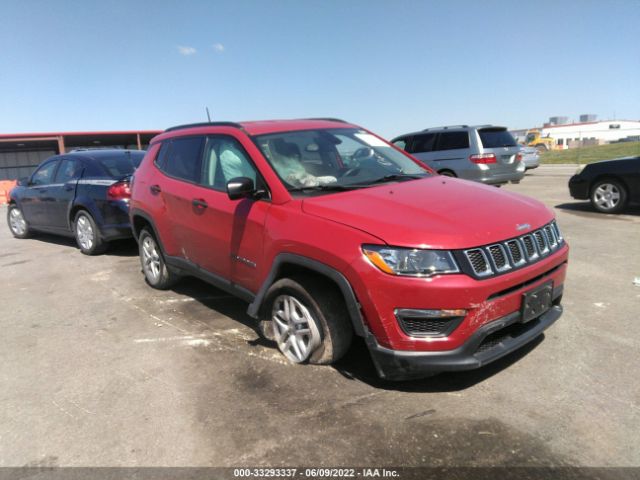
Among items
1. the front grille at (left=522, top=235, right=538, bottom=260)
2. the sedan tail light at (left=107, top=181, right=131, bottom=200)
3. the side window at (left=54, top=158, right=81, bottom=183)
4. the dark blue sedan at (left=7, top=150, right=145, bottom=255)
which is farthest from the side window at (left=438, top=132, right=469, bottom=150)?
the front grille at (left=522, top=235, right=538, bottom=260)

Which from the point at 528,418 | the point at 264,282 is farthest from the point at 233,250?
the point at 528,418

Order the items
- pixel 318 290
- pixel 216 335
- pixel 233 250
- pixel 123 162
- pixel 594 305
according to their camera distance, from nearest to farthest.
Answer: pixel 318 290 < pixel 233 250 < pixel 216 335 < pixel 594 305 < pixel 123 162

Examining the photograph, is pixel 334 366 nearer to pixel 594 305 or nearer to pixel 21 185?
pixel 594 305

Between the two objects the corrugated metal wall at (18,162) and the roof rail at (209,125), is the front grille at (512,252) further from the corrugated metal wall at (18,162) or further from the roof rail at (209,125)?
the corrugated metal wall at (18,162)

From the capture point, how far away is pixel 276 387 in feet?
10.8

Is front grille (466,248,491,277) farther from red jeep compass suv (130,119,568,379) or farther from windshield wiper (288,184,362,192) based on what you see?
windshield wiper (288,184,362,192)

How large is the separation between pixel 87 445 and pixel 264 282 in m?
1.50

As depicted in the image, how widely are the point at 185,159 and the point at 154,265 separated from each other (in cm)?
150

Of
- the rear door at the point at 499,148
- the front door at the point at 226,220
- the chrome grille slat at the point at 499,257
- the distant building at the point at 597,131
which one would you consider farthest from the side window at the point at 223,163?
the distant building at the point at 597,131

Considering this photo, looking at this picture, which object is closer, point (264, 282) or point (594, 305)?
point (264, 282)

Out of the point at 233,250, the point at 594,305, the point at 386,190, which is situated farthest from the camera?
the point at 594,305

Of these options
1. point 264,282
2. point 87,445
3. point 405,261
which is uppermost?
point 405,261

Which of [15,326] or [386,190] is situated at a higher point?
[386,190]

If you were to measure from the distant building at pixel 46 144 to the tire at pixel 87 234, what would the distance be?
2699 cm
